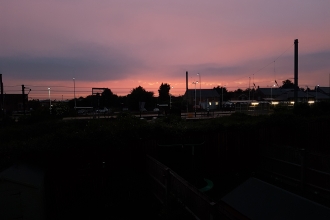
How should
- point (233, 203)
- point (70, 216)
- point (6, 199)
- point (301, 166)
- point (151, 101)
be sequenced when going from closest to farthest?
point (233, 203)
point (6, 199)
point (70, 216)
point (301, 166)
point (151, 101)

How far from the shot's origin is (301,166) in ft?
27.2

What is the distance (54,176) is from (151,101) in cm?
6255

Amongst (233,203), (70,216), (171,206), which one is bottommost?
(70,216)

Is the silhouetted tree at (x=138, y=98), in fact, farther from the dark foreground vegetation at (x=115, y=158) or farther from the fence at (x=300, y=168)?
the fence at (x=300, y=168)

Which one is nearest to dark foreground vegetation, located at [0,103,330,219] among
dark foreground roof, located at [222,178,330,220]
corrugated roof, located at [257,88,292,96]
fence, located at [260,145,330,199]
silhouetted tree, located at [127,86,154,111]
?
fence, located at [260,145,330,199]

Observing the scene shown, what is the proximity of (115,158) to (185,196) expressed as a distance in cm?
360

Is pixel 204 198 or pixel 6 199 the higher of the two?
pixel 204 198

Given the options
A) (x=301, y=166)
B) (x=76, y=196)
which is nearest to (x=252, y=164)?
(x=301, y=166)

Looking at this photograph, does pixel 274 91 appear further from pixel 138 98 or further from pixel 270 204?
pixel 270 204

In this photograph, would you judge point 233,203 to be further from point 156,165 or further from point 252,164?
point 252,164

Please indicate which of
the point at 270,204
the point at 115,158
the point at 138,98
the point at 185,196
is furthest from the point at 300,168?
the point at 138,98

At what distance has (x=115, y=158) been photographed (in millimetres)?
8195

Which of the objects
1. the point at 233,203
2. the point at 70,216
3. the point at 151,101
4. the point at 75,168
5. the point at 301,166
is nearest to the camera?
the point at 233,203

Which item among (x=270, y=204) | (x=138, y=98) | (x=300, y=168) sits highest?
(x=138, y=98)
